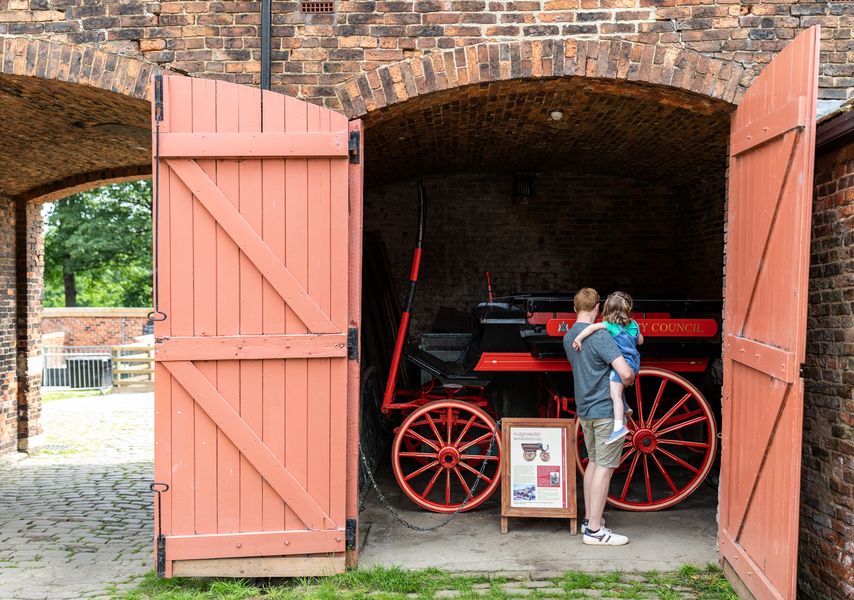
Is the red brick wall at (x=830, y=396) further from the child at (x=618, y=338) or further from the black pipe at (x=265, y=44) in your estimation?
the black pipe at (x=265, y=44)

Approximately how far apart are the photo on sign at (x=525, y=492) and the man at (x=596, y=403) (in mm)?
389

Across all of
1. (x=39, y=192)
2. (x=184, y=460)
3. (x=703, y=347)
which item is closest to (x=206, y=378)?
(x=184, y=460)

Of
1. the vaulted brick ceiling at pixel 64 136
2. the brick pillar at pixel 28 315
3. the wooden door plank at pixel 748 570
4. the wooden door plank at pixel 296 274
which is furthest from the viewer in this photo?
the brick pillar at pixel 28 315

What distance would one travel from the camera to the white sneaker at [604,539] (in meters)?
4.74

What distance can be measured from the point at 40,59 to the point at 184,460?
8.97 feet

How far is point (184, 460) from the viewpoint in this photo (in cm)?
421

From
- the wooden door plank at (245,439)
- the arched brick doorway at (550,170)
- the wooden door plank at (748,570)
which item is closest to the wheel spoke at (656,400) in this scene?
the arched brick doorway at (550,170)

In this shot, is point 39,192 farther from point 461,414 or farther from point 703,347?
point 703,347

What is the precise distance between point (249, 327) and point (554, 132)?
3858 millimetres

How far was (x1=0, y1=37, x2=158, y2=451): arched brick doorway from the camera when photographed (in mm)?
4484

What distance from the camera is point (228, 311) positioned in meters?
4.19

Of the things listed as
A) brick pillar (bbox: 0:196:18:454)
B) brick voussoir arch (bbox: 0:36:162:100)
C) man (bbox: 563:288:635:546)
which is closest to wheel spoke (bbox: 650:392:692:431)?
man (bbox: 563:288:635:546)

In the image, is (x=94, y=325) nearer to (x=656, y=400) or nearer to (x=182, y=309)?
(x=182, y=309)

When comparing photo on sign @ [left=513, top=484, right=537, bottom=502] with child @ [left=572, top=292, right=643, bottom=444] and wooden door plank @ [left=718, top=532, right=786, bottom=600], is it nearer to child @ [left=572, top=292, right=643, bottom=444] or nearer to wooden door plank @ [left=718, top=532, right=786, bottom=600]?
child @ [left=572, top=292, right=643, bottom=444]
